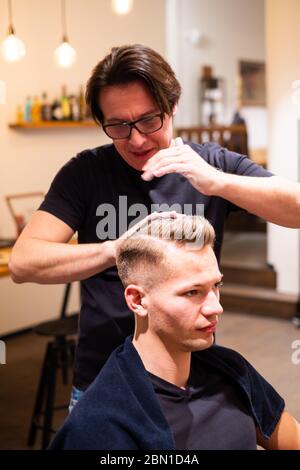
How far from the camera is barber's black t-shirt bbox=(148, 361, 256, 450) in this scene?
4.13 feet

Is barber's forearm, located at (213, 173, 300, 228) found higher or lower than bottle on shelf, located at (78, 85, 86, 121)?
lower

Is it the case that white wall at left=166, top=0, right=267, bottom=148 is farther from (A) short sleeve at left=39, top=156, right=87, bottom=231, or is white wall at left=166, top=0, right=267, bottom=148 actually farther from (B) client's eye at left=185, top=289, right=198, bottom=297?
(B) client's eye at left=185, top=289, right=198, bottom=297

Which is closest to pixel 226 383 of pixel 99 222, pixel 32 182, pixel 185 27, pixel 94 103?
pixel 99 222

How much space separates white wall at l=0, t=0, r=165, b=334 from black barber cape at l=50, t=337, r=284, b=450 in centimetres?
351

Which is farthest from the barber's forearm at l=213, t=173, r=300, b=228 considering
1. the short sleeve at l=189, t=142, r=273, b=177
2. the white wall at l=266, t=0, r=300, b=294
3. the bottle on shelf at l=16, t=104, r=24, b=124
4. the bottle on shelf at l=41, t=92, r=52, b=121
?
the bottle on shelf at l=41, t=92, r=52, b=121

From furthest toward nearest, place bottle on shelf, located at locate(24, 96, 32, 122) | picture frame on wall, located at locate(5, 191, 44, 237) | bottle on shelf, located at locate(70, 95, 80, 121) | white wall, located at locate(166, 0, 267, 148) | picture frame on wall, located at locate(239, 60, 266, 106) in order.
Result: 1. picture frame on wall, located at locate(239, 60, 266, 106)
2. white wall, located at locate(166, 0, 267, 148)
3. bottle on shelf, located at locate(70, 95, 80, 121)
4. bottle on shelf, located at locate(24, 96, 32, 122)
5. picture frame on wall, located at locate(5, 191, 44, 237)

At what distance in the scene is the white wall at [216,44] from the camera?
7.38 meters

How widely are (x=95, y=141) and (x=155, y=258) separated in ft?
13.0

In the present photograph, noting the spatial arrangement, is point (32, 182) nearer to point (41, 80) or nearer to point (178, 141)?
point (41, 80)

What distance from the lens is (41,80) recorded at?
4.86 m

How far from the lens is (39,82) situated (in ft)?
15.9

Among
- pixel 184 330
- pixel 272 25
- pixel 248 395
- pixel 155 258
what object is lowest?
pixel 248 395

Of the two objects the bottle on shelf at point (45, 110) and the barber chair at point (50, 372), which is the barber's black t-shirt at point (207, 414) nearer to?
the barber chair at point (50, 372)

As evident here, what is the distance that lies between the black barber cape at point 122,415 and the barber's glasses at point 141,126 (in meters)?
0.44
